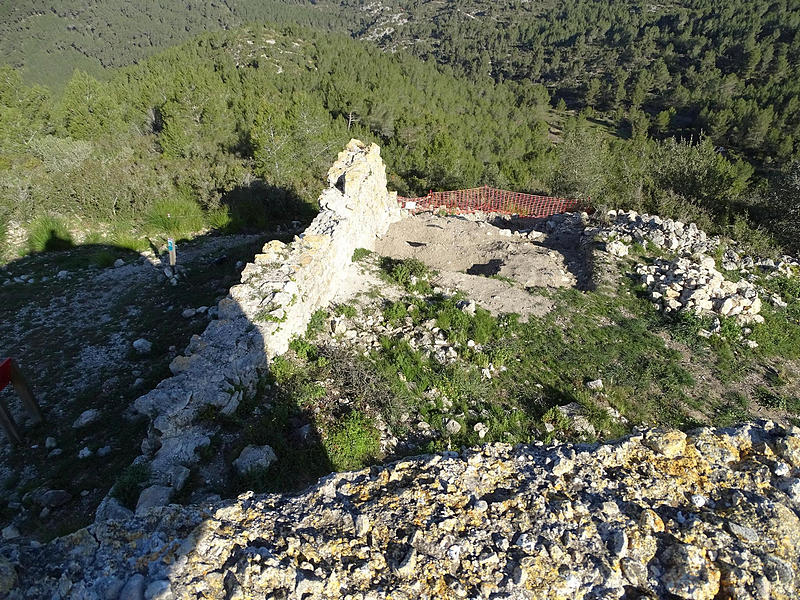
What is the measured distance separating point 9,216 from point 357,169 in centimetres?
1287

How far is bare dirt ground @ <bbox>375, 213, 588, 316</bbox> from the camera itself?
11242 millimetres

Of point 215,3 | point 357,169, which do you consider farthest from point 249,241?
point 215,3

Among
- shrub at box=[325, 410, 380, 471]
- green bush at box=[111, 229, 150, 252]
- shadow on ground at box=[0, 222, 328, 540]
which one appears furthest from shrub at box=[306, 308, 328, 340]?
green bush at box=[111, 229, 150, 252]

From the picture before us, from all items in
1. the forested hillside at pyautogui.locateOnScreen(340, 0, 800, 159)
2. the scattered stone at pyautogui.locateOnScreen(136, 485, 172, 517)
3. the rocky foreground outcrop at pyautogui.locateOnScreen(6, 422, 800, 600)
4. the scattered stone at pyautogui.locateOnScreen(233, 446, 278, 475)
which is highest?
the forested hillside at pyautogui.locateOnScreen(340, 0, 800, 159)

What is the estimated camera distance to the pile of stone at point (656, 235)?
46.8 ft

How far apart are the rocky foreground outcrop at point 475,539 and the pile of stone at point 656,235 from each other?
34.9ft

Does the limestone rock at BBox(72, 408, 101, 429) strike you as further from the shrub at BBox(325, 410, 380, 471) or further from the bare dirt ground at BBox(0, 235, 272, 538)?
the shrub at BBox(325, 410, 380, 471)

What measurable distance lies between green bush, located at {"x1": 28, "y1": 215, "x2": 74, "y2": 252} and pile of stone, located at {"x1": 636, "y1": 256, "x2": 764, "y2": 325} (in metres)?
18.7

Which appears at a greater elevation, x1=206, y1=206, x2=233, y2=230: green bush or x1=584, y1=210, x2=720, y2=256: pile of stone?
x1=584, y1=210, x2=720, y2=256: pile of stone

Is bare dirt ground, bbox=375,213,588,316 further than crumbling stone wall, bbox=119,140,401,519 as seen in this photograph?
Yes

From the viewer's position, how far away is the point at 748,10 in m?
66.1

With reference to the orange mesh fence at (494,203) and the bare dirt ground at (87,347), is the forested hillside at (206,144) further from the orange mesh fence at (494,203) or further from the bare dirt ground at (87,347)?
the bare dirt ground at (87,347)

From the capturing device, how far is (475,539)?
→ 3770 mm

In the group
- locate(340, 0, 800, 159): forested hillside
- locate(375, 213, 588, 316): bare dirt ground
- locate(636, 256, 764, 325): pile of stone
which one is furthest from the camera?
locate(340, 0, 800, 159): forested hillside
